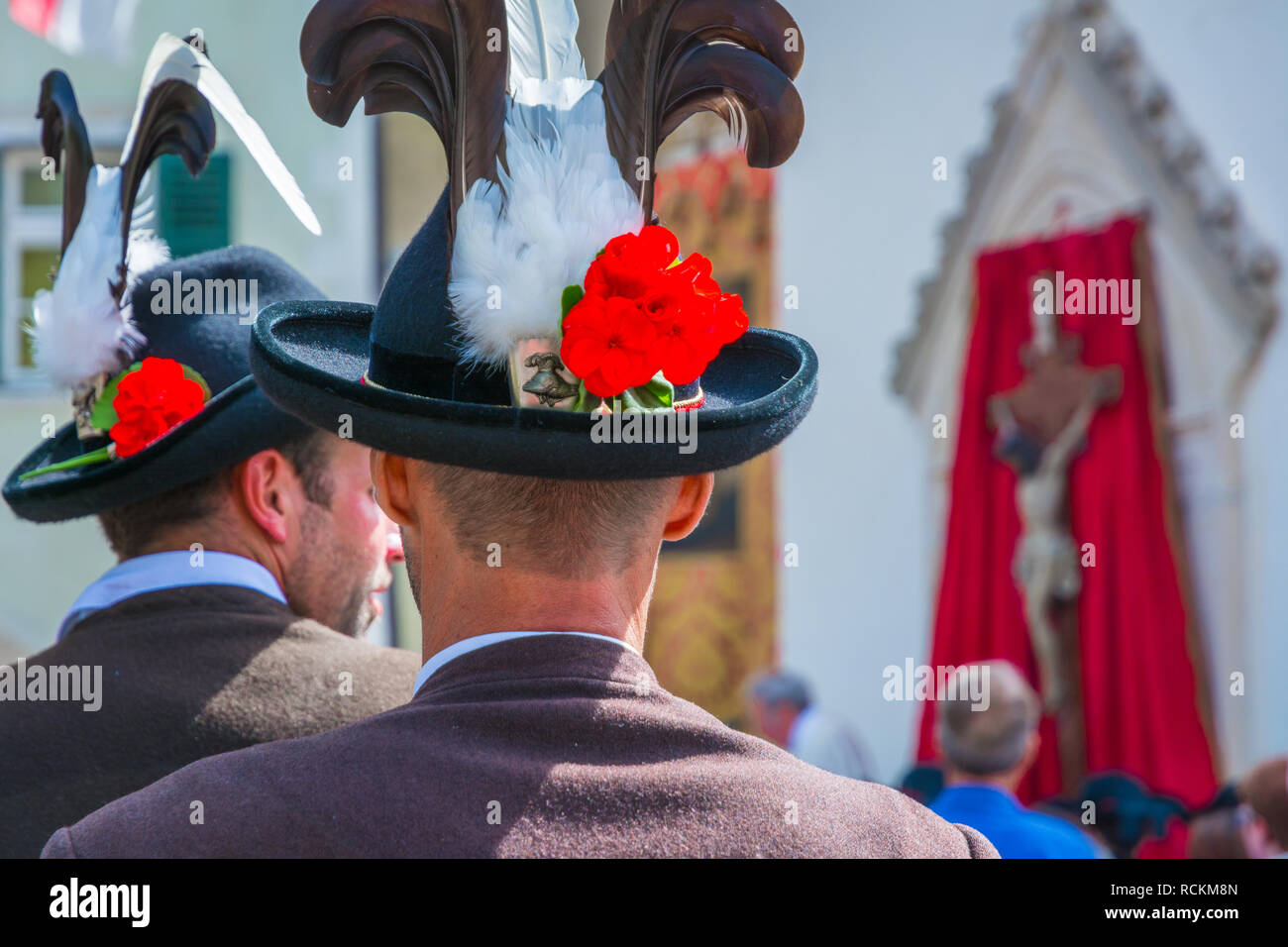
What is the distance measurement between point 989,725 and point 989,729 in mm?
16

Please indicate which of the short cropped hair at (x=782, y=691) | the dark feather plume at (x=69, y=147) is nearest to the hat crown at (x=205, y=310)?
the dark feather plume at (x=69, y=147)

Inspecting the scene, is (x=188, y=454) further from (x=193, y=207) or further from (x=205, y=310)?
(x=193, y=207)

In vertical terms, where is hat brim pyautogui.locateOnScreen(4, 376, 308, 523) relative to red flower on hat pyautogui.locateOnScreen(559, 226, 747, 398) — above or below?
below

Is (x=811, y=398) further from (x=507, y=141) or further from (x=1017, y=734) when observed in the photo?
(x=1017, y=734)

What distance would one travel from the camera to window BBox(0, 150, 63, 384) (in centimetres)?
756

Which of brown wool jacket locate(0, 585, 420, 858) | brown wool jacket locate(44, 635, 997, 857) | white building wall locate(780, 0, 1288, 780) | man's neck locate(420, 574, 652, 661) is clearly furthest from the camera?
white building wall locate(780, 0, 1288, 780)

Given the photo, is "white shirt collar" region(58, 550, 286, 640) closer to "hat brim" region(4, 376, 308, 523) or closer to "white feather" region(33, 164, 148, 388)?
"hat brim" region(4, 376, 308, 523)

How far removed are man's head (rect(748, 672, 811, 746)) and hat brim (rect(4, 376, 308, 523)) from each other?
15.3 ft

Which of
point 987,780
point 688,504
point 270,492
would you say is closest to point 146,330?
point 270,492

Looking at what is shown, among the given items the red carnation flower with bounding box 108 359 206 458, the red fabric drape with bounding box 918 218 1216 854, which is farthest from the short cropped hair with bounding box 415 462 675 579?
the red fabric drape with bounding box 918 218 1216 854

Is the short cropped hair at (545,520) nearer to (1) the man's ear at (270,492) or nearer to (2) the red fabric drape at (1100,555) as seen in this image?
(1) the man's ear at (270,492)
